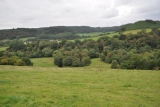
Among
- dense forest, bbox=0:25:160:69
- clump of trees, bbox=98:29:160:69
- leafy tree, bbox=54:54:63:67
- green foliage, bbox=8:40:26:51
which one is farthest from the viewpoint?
green foliage, bbox=8:40:26:51

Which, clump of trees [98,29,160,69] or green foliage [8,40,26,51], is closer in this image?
clump of trees [98,29,160,69]

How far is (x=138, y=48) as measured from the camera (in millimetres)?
115312

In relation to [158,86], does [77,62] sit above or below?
below

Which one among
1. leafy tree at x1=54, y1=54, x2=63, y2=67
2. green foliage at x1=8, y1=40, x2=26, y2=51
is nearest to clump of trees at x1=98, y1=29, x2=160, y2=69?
leafy tree at x1=54, y1=54, x2=63, y2=67

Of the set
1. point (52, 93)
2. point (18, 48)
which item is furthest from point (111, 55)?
point (52, 93)

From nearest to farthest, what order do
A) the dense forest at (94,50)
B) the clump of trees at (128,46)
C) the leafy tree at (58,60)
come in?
the dense forest at (94,50)
the leafy tree at (58,60)
the clump of trees at (128,46)

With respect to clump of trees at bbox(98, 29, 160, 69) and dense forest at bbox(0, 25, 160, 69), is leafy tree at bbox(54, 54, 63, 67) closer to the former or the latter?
dense forest at bbox(0, 25, 160, 69)

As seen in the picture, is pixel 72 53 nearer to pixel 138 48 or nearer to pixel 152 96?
pixel 138 48

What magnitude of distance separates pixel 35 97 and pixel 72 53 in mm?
90597

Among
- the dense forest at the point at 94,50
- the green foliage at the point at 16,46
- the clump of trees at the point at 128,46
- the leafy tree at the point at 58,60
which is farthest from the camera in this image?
the green foliage at the point at 16,46

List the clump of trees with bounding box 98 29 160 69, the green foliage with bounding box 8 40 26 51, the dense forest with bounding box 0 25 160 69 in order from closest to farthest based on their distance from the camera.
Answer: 1. the dense forest with bounding box 0 25 160 69
2. the clump of trees with bounding box 98 29 160 69
3. the green foliage with bounding box 8 40 26 51

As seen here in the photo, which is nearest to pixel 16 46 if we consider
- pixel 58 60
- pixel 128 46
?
pixel 58 60

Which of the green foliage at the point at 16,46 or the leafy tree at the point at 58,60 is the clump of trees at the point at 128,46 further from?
the green foliage at the point at 16,46

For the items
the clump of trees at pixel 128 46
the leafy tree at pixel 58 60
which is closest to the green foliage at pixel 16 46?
the leafy tree at pixel 58 60
